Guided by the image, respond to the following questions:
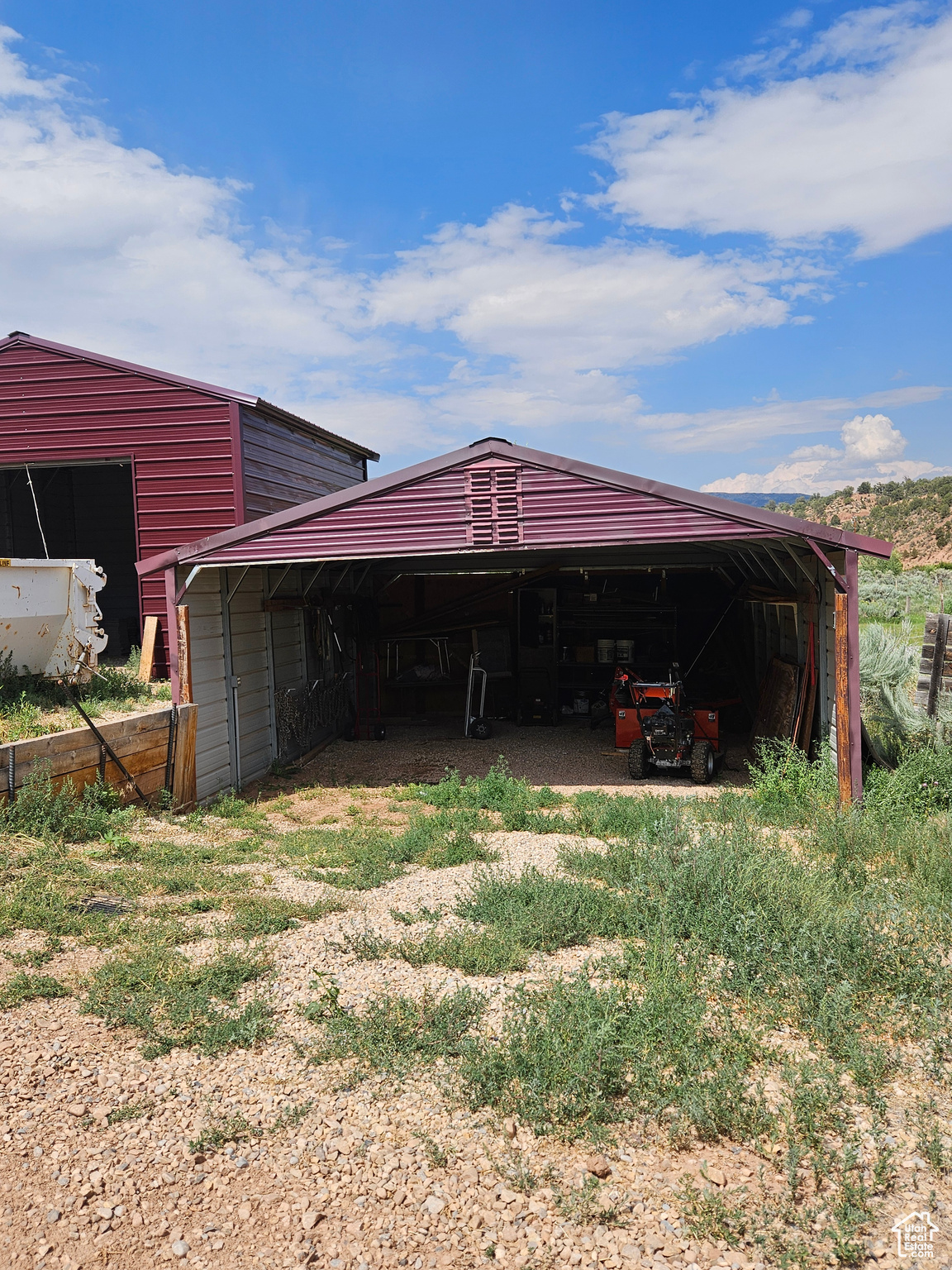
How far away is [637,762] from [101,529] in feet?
42.6

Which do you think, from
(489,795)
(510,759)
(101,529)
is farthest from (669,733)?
(101,529)

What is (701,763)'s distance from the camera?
10.5 metres

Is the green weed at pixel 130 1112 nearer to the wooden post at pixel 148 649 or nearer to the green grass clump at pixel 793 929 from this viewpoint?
the green grass clump at pixel 793 929

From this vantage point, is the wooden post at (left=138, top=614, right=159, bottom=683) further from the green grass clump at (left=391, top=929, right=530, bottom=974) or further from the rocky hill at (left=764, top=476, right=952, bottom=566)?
the rocky hill at (left=764, top=476, right=952, bottom=566)

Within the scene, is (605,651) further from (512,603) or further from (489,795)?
(489,795)

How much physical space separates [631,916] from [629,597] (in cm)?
1075

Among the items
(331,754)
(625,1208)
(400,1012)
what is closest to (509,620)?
(331,754)

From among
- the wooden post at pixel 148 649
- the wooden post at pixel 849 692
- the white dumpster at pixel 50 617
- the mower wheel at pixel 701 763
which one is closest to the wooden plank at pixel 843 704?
the wooden post at pixel 849 692

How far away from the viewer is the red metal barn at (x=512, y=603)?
870 cm

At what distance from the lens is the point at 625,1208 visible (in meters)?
3.11

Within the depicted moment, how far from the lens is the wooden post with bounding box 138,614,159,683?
431 inches

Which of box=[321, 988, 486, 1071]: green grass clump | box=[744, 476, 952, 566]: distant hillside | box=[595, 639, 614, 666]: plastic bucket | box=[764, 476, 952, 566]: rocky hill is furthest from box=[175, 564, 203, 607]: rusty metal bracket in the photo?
box=[764, 476, 952, 566]: rocky hill

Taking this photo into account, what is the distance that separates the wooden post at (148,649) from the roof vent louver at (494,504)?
5037 mm

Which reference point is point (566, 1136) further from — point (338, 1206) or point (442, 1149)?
point (338, 1206)
